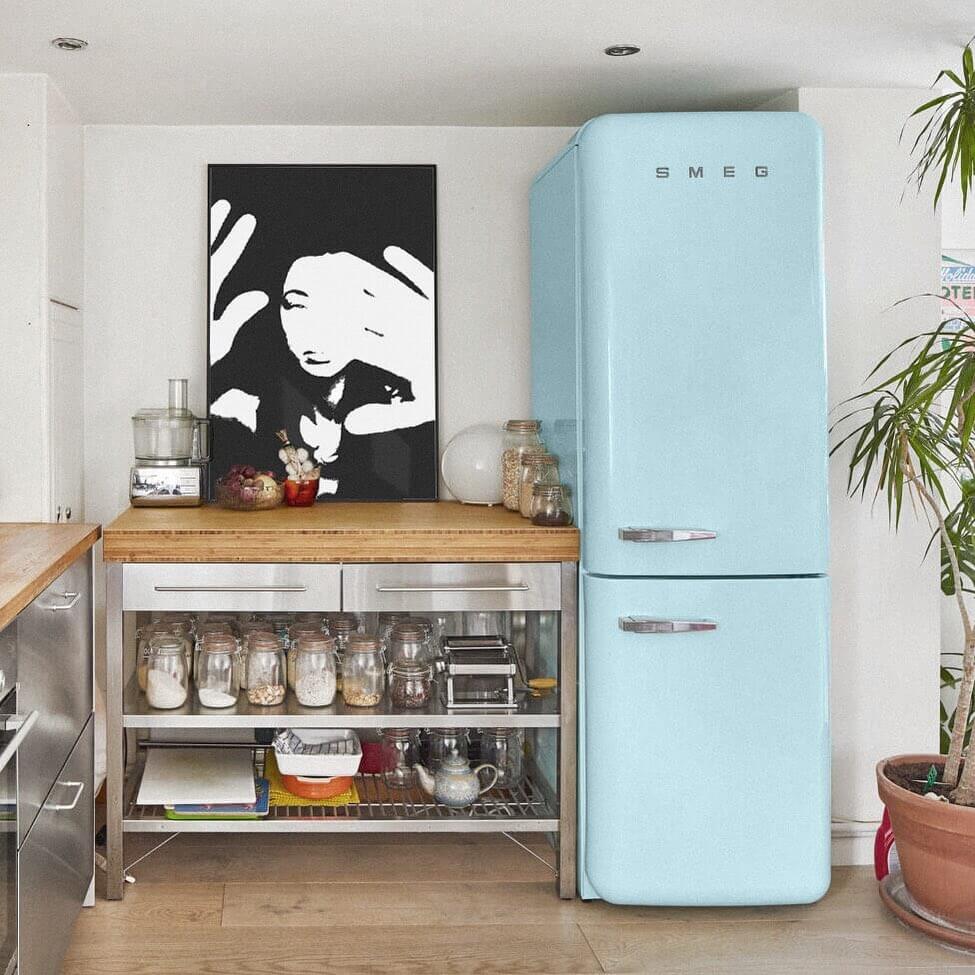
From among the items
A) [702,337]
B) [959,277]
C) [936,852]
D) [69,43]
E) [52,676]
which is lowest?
[936,852]

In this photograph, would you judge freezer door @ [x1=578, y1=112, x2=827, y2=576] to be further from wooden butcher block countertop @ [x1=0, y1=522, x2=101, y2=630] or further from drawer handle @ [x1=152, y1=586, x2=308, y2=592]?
wooden butcher block countertop @ [x1=0, y1=522, x2=101, y2=630]

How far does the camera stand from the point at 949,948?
2826mm

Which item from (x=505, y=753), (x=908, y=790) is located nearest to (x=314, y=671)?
(x=505, y=753)

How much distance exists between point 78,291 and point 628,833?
2279 millimetres

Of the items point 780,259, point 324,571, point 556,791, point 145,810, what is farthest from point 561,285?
point 145,810

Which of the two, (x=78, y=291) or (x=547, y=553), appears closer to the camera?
(x=547, y=553)

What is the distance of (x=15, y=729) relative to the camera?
2.00 m

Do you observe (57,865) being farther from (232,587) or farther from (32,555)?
(232,587)

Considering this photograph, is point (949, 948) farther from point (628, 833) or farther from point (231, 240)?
point (231, 240)

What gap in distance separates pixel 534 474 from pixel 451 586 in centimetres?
40

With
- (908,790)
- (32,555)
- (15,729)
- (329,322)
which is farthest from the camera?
(329,322)

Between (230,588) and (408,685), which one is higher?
(230,588)

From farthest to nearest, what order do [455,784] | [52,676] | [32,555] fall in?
[455,784], [32,555], [52,676]

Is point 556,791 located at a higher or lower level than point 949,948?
higher
